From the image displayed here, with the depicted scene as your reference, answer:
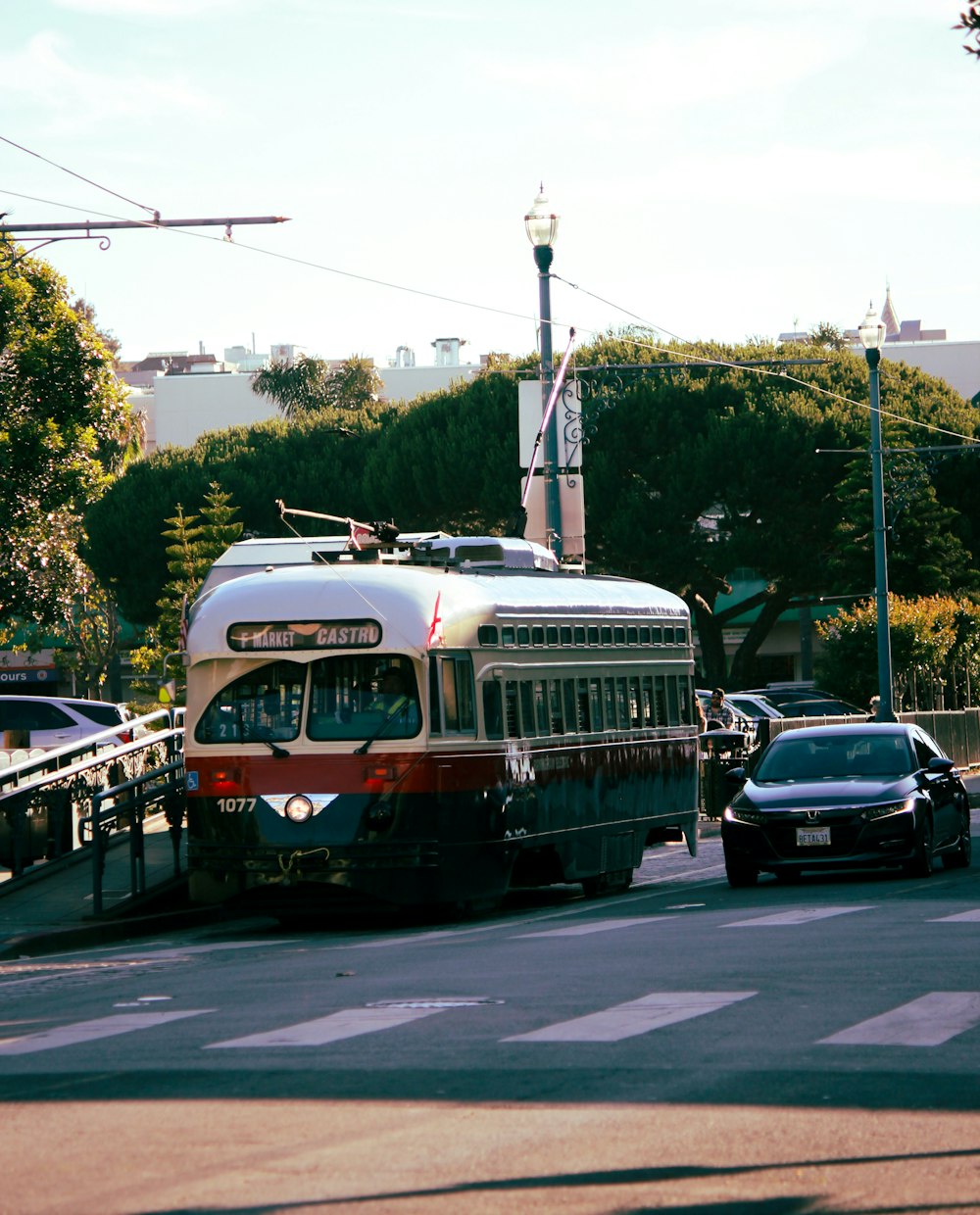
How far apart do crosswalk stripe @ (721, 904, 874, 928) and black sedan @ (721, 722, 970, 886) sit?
274 cm

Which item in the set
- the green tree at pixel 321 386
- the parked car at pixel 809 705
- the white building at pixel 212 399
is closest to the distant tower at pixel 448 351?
the white building at pixel 212 399

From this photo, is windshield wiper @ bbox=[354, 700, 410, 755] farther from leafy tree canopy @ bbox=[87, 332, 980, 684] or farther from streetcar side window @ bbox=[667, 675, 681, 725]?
leafy tree canopy @ bbox=[87, 332, 980, 684]

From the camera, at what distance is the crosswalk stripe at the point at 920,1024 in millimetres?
9836

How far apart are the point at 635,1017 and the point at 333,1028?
1437 mm

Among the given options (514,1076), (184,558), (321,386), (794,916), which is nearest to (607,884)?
(794,916)

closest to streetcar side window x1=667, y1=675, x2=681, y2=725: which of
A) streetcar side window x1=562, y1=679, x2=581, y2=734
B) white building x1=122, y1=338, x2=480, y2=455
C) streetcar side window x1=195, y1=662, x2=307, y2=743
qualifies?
streetcar side window x1=562, y1=679, x2=581, y2=734

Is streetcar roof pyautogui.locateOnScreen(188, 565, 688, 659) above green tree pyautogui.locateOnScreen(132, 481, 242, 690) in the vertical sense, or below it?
below

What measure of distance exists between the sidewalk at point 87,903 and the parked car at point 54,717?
11.0 m

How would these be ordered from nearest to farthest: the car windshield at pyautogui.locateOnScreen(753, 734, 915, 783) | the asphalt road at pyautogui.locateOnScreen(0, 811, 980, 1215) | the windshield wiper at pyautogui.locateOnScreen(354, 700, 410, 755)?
the asphalt road at pyautogui.locateOnScreen(0, 811, 980, 1215)
the windshield wiper at pyautogui.locateOnScreen(354, 700, 410, 755)
the car windshield at pyautogui.locateOnScreen(753, 734, 915, 783)

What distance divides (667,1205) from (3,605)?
1205 inches

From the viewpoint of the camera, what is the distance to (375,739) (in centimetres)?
1789

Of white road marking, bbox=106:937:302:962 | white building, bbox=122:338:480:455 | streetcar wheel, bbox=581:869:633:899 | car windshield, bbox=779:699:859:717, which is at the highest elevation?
white building, bbox=122:338:480:455

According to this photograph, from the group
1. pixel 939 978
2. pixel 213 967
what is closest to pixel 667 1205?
pixel 939 978

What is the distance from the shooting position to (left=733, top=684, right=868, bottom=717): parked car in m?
45.9
